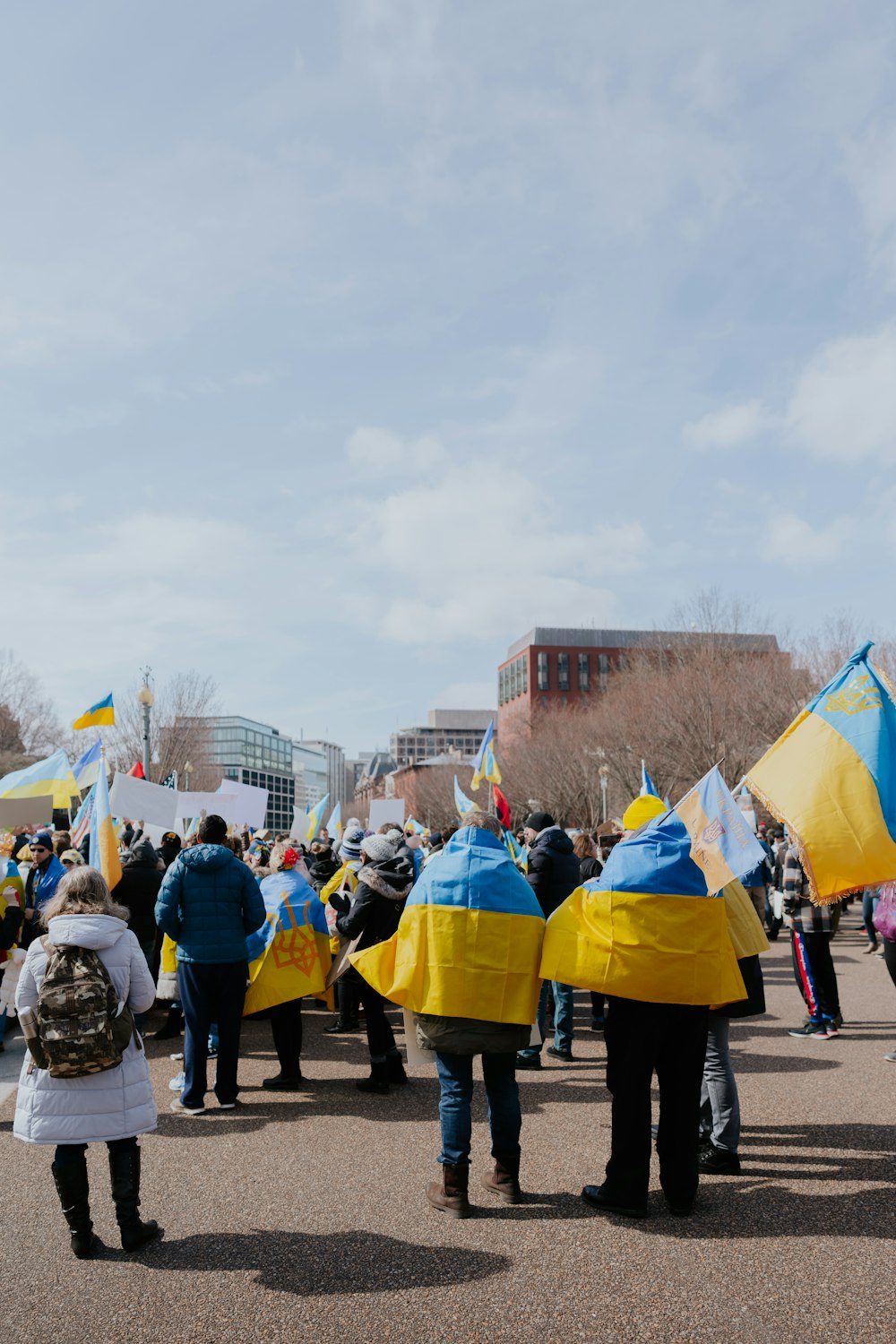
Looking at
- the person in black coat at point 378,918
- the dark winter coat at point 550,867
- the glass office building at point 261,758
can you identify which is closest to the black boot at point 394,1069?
the person in black coat at point 378,918

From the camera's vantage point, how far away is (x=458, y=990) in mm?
5016

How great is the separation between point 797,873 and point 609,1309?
6.47m

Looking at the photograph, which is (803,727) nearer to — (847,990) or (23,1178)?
(23,1178)

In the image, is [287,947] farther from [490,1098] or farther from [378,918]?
[490,1098]

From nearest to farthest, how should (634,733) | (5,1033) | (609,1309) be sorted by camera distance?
(609,1309)
(5,1033)
(634,733)

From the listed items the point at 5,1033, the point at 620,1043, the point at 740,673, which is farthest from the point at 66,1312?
the point at 740,673

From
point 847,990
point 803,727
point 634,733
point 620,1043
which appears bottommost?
point 847,990

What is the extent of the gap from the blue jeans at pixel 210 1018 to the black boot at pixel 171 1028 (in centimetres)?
227

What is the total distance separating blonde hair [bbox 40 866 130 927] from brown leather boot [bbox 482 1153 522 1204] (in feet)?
7.46

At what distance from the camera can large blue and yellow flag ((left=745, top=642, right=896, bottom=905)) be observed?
5191 millimetres

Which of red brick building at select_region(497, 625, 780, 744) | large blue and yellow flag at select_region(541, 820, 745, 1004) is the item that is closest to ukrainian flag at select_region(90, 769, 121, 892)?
large blue and yellow flag at select_region(541, 820, 745, 1004)

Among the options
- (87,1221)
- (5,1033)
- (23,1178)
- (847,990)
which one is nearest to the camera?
(87,1221)

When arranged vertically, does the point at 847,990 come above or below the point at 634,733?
below

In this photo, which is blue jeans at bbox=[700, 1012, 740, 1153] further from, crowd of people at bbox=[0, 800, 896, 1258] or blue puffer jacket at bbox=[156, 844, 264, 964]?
blue puffer jacket at bbox=[156, 844, 264, 964]
